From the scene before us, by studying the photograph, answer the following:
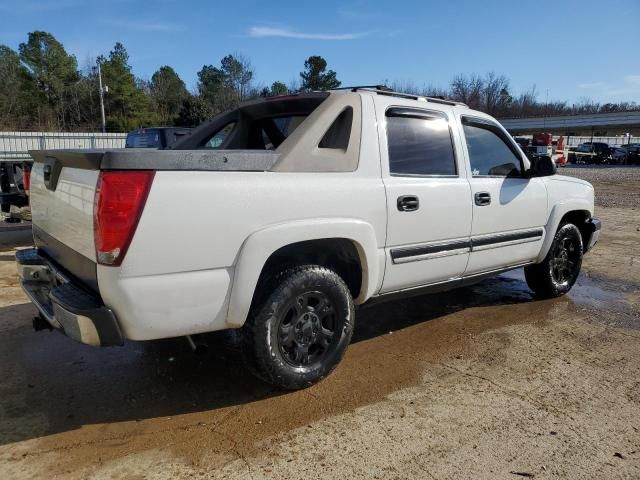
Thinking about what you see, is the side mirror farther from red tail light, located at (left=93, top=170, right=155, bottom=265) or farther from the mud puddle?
red tail light, located at (left=93, top=170, right=155, bottom=265)

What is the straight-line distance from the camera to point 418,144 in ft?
12.8

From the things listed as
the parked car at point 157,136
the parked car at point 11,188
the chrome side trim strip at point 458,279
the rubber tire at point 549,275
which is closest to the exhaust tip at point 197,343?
the chrome side trim strip at point 458,279

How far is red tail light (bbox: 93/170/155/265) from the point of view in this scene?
2.47 meters

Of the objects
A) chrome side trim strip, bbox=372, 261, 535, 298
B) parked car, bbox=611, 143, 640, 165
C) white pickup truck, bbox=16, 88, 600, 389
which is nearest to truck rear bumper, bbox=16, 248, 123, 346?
white pickup truck, bbox=16, 88, 600, 389

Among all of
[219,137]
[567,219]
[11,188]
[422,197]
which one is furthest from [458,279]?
[11,188]

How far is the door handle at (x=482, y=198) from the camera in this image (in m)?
4.18

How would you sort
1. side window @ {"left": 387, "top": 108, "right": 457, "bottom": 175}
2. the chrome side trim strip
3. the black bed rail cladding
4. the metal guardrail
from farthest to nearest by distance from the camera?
the metal guardrail → the chrome side trim strip → side window @ {"left": 387, "top": 108, "right": 457, "bottom": 175} → the black bed rail cladding

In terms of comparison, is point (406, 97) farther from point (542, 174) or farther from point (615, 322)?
point (615, 322)

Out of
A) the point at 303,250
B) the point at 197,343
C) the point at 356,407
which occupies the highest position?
the point at 303,250

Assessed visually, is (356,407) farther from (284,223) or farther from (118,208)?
(118,208)

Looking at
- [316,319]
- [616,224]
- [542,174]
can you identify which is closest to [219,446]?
[316,319]

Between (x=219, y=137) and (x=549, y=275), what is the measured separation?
12.1 feet

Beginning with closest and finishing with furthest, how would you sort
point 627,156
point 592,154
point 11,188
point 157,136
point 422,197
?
1. point 422,197
2. point 11,188
3. point 157,136
4. point 627,156
5. point 592,154

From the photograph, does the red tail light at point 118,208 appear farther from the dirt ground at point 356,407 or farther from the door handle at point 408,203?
the door handle at point 408,203
